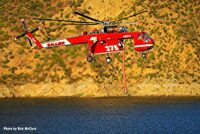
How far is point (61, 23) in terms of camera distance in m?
111

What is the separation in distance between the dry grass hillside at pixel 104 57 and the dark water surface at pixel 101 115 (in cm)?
460

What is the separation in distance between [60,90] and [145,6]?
94.3 ft

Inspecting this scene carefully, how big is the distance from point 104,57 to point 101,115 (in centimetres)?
2605

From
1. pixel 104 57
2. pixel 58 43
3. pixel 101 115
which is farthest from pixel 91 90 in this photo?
pixel 58 43

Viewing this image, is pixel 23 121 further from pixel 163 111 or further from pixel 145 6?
pixel 145 6

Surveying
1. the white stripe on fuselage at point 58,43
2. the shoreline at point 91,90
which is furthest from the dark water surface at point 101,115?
the white stripe on fuselage at point 58,43

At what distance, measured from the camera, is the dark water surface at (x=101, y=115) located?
6625cm

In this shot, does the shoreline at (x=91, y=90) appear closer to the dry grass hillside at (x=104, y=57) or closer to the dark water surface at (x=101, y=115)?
the dry grass hillside at (x=104, y=57)

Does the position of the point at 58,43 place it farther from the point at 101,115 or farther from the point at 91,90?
the point at 91,90

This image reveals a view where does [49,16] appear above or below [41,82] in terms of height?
above

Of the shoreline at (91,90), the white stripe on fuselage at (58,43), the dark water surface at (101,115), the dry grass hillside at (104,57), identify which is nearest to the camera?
the dark water surface at (101,115)

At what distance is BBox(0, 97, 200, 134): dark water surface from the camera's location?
66.2 metres

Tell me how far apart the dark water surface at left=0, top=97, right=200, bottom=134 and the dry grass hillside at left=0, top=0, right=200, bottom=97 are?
4.60m

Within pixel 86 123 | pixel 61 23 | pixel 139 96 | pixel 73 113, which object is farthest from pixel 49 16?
pixel 86 123
